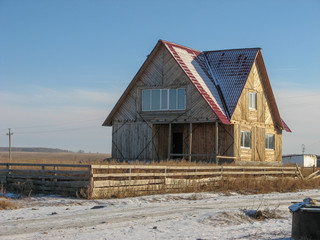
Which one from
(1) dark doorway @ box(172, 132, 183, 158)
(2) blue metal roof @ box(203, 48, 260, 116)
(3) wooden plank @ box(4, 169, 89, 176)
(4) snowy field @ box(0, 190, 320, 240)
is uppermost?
(2) blue metal roof @ box(203, 48, 260, 116)

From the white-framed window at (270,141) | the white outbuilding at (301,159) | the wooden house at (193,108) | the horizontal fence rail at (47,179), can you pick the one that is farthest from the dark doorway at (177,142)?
the white outbuilding at (301,159)

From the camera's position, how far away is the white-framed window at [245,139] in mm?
36062

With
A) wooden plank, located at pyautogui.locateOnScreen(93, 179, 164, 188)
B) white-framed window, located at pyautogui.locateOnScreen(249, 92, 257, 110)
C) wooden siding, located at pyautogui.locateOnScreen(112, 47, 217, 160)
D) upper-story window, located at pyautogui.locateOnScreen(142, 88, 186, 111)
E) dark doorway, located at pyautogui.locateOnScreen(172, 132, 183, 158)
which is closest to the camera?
wooden plank, located at pyautogui.locateOnScreen(93, 179, 164, 188)

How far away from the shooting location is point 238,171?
29.2 meters

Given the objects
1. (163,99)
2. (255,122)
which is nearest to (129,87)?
(163,99)

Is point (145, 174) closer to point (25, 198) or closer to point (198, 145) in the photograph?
point (25, 198)

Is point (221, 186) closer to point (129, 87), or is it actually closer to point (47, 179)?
point (47, 179)

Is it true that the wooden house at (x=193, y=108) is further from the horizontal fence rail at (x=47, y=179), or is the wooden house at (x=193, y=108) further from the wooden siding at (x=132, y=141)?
the horizontal fence rail at (x=47, y=179)

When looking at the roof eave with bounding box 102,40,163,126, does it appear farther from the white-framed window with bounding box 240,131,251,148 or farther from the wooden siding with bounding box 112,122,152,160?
the white-framed window with bounding box 240,131,251,148

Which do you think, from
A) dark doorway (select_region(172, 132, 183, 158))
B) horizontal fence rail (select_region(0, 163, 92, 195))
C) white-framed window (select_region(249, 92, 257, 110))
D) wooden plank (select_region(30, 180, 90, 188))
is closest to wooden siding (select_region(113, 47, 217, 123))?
dark doorway (select_region(172, 132, 183, 158))

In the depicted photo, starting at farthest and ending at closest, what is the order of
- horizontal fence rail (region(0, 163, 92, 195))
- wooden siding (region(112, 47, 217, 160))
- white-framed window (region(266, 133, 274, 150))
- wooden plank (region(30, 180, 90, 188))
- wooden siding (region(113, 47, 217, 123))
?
1. white-framed window (region(266, 133, 274, 150))
2. wooden siding (region(112, 47, 217, 160))
3. wooden siding (region(113, 47, 217, 123))
4. horizontal fence rail (region(0, 163, 92, 195))
5. wooden plank (region(30, 180, 90, 188))

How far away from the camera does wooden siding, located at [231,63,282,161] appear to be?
35562mm

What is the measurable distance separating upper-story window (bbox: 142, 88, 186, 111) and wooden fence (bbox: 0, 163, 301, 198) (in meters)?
10.4

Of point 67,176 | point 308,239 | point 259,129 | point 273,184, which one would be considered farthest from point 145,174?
point 259,129
